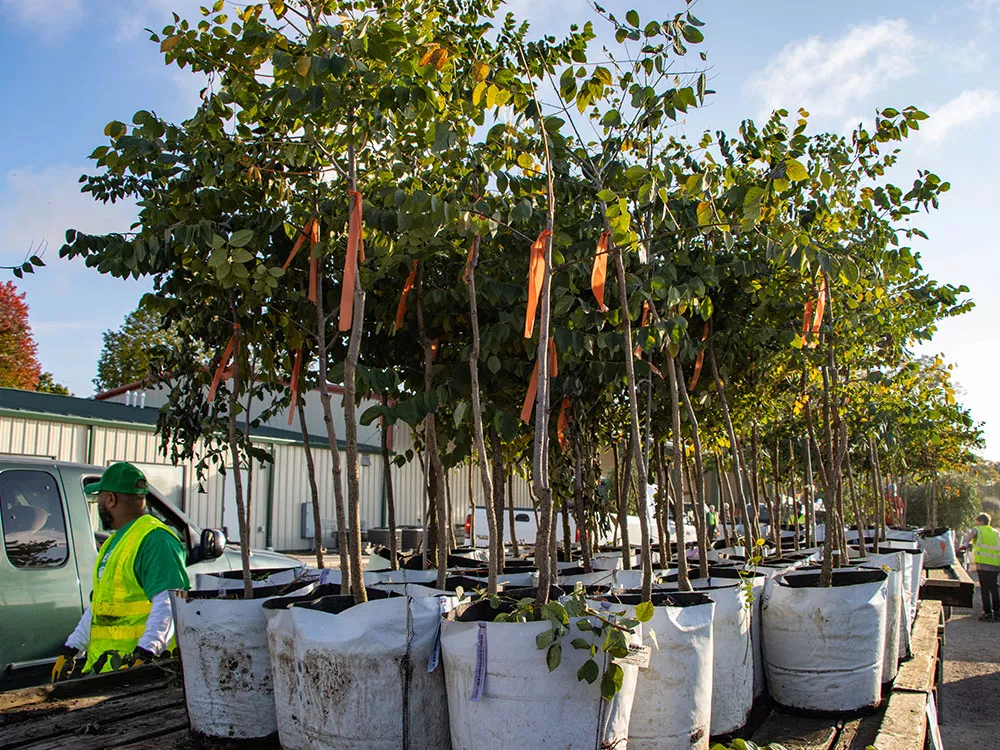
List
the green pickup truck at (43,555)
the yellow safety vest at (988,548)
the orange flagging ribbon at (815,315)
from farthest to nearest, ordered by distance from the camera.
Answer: the yellow safety vest at (988,548) → the green pickup truck at (43,555) → the orange flagging ribbon at (815,315)

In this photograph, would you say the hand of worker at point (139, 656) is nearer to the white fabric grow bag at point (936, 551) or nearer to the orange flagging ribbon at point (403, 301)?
the orange flagging ribbon at point (403, 301)

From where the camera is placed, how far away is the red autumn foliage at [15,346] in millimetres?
32688

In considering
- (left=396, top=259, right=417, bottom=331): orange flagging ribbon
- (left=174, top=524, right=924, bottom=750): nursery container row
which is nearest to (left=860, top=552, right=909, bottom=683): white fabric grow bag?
(left=174, top=524, right=924, bottom=750): nursery container row

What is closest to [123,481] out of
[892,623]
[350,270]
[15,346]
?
[350,270]

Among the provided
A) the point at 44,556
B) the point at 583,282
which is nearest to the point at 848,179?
the point at 583,282

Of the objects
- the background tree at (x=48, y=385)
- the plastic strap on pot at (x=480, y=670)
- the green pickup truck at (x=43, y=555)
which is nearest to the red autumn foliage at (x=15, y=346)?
the background tree at (x=48, y=385)

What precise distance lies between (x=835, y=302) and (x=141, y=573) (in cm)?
398

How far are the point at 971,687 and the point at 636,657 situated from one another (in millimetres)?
7824

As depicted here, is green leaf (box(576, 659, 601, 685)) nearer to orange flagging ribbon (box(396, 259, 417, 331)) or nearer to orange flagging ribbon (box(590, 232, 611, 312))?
orange flagging ribbon (box(590, 232, 611, 312))

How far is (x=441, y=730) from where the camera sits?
2928 millimetres

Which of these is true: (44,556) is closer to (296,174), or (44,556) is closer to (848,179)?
(296,174)

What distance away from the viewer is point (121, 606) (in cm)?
393

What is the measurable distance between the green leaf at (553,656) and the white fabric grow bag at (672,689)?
613 mm

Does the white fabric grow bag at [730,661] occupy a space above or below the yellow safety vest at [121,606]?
below
